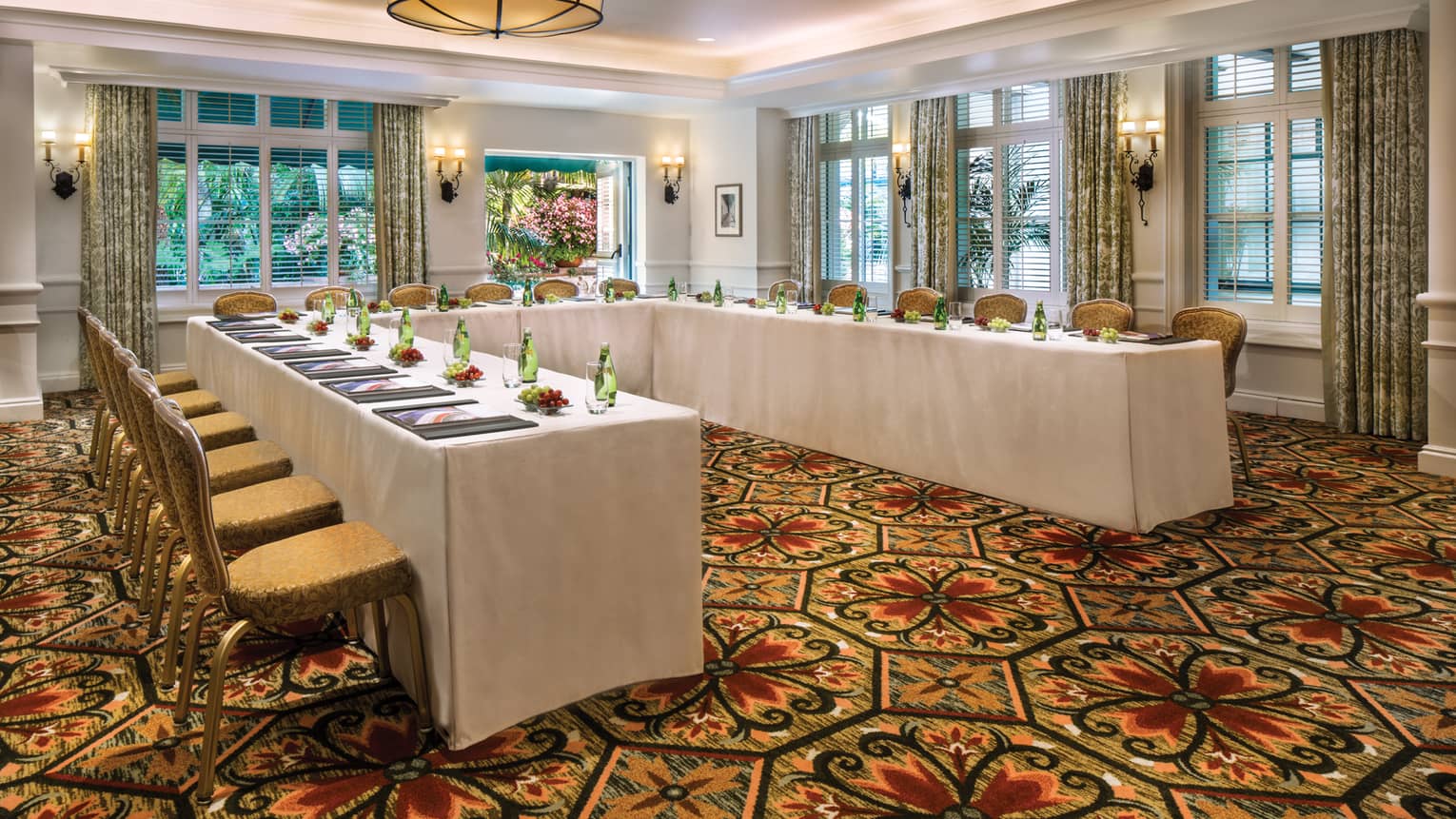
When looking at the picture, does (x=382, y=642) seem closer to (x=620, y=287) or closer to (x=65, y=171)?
(x=620, y=287)

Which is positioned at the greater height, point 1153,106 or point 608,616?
point 1153,106

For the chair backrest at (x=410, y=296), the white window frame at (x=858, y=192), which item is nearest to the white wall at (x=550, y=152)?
the white window frame at (x=858, y=192)

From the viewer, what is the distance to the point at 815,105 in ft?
34.8

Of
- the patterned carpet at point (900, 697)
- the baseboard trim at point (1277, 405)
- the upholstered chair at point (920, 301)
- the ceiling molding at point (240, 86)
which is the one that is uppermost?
the ceiling molding at point (240, 86)

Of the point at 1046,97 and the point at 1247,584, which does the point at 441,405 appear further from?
the point at 1046,97

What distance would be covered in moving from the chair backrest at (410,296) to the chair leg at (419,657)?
567cm

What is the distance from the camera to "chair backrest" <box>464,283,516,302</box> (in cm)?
845

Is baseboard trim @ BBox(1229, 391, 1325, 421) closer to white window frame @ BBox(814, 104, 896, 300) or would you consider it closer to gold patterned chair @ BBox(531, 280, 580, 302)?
white window frame @ BBox(814, 104, 896, 300)

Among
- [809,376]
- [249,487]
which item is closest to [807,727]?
[249,487]

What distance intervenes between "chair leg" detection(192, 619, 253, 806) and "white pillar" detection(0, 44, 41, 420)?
20.4ft

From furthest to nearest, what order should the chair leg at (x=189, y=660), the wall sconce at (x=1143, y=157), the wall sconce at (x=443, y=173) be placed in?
the wall sconce at (x=443, y=173) < the wall sconce at (x=1143, y=157) < the chair leg at (x=189, y=660)

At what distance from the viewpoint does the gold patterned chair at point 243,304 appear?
7430mm

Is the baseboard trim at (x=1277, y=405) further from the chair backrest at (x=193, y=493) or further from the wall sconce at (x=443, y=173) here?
the wall sconce at (x=443, y=173)

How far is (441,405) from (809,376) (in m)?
3.47
